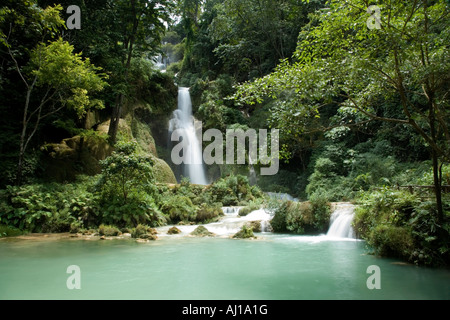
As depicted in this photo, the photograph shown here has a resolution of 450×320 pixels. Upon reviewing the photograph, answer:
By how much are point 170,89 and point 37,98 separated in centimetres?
1169

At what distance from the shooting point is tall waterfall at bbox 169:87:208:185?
23734mm

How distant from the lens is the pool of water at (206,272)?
14.9ft

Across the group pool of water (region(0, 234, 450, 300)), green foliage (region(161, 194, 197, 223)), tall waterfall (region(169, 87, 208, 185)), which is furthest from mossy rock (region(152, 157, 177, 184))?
pool of water (region(0, 234, 450, 300))

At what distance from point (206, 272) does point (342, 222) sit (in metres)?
6.04

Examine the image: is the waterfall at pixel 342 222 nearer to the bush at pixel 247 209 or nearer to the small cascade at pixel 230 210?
the bush at pixel 247 209

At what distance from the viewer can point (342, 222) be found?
1000 centimetres

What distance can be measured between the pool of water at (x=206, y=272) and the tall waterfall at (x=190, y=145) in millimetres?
15192

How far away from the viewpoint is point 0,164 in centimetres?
1169

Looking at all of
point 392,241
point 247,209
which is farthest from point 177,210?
point 392,241

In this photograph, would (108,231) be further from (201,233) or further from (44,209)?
(201,233)

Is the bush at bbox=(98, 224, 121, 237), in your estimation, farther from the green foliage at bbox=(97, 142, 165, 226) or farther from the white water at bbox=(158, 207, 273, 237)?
the white water at bbox=(158, 207, 273, 237)

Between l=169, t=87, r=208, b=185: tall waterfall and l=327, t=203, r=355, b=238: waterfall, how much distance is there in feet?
47.6
